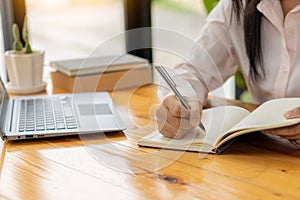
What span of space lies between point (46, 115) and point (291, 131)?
61 centimetres

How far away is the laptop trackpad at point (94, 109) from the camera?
1342 mm

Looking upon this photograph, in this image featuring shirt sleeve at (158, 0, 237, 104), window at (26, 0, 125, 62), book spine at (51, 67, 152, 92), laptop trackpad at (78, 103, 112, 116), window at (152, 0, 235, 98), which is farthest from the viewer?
window at (152, 0, 235, 98)

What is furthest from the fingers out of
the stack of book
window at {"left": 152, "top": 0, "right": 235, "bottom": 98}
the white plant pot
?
window at {"left": 152, "top": 0, "right": 235, "bottom": 98}

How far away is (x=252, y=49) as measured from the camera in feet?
4.68

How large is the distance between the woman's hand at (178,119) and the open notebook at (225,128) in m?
0.01

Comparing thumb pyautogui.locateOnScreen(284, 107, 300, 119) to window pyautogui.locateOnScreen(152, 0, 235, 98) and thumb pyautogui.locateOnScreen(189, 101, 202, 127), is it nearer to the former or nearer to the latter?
thumb pyautogui.locateOnScreen(189, 101, 202, 127)

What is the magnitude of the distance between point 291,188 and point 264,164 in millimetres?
119

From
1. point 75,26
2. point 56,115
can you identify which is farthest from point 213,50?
point 75,26

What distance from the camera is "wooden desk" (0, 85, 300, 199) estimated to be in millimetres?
887

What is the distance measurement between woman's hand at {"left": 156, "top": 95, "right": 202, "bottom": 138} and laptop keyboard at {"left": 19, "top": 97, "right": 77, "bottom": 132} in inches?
→ 9.2

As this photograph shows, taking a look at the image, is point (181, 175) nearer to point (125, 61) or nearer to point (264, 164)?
point (264, 164)

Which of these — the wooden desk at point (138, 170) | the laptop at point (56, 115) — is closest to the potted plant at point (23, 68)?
the laptop at point (56, 115)

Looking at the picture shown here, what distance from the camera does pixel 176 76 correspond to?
3.95ft

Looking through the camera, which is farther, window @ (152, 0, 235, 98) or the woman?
window @ (152, 0, 235, 98)
